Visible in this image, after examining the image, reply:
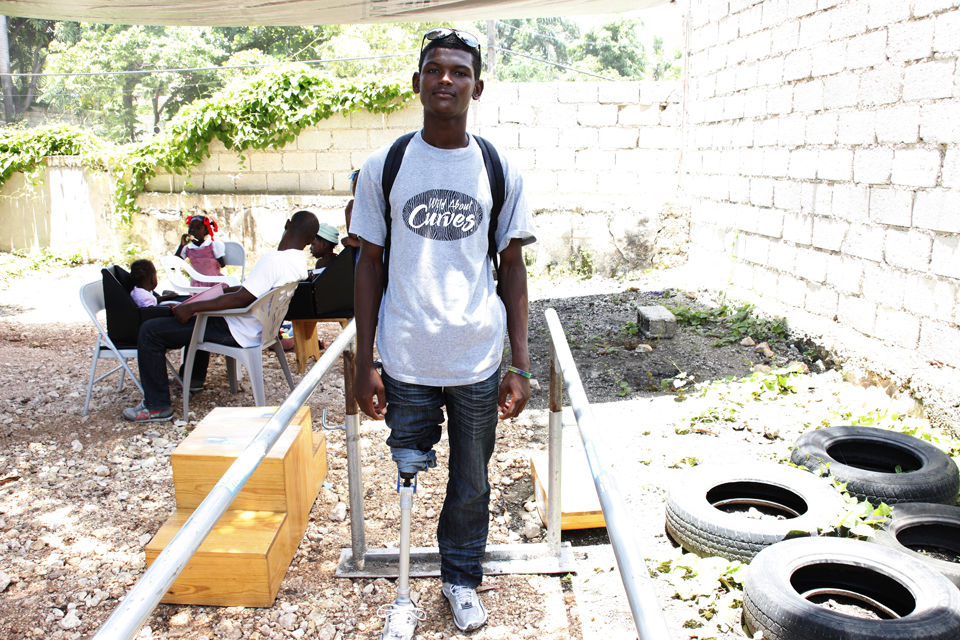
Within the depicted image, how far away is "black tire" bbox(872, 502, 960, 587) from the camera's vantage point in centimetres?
288

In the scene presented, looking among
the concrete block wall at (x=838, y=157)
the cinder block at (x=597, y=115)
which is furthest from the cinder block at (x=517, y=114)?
the concrete block wall at (x=838, y=157)

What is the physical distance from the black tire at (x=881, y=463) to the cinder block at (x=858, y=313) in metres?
1.45

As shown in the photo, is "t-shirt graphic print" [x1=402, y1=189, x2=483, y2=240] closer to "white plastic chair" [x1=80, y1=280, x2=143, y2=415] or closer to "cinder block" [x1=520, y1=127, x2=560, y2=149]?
"white plastic chair" [x1=80, y1=280, x2=143, y2=415]

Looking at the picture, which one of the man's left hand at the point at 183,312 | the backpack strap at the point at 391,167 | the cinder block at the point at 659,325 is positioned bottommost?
the cinder block at the point at 659,325

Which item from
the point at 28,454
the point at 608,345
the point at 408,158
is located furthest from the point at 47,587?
the point at 608,345

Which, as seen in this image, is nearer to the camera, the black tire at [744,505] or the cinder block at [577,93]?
the black tire at [744,505]

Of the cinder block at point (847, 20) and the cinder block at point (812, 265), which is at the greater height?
the cinder block at point (847, 20)

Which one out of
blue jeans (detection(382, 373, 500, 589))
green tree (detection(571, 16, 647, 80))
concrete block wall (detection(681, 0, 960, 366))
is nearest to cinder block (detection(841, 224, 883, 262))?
concrete block wall (detection(681, 0, 960, 366))

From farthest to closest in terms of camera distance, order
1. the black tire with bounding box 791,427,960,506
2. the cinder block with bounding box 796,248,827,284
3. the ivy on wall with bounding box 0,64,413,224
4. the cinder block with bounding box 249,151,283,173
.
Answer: the cinder block with bounding box 249,151,283,173 < the ivy on wall with bounding box 0,64,413,224 < the cinder block with bounding box 796,248,827,284 < the black tire with bounding box 791,427,960,506

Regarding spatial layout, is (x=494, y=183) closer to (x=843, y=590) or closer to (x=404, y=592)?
(x=404, y=592)

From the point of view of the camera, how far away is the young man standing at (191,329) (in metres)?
4.32

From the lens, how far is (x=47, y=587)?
272cm

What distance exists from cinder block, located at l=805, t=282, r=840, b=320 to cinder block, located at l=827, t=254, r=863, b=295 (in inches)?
3.1

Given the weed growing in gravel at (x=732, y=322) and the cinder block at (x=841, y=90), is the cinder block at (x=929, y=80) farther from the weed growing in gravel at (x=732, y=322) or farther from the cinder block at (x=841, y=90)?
the weed growing in gravel at (x=732, y=322)
